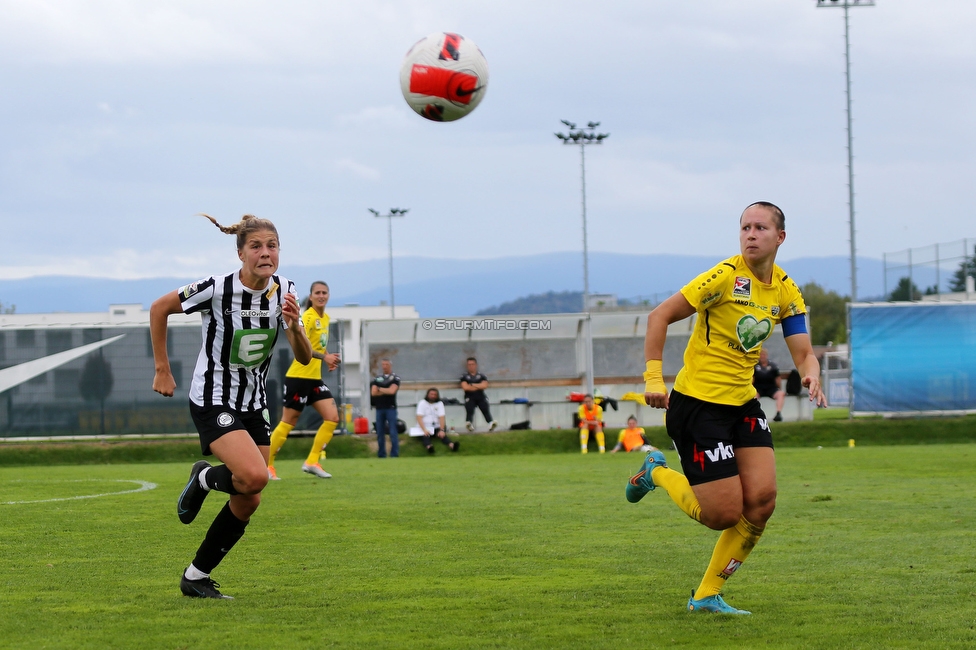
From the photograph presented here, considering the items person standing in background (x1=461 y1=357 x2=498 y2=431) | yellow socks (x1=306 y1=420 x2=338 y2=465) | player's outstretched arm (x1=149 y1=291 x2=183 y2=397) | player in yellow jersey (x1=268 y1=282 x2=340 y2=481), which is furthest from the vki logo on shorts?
person standing in background (x1=461 y1=357 x2=498 y2=431)

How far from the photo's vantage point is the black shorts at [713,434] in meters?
5.91

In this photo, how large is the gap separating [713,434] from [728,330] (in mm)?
594

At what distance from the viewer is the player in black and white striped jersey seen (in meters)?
6.38

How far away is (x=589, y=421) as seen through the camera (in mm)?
23062

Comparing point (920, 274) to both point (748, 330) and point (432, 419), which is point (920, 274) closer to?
point (432, 419)

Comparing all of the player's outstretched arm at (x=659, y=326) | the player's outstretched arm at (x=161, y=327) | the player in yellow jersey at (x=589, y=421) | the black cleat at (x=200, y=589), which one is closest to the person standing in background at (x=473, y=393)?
the player in yellow jersey at (x=589, y=421)

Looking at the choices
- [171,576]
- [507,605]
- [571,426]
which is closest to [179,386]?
[571,426]

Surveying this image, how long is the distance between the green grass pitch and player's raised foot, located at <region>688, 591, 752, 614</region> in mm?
111

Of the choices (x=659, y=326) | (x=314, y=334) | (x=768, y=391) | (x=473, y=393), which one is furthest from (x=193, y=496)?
(x=768, y=391)

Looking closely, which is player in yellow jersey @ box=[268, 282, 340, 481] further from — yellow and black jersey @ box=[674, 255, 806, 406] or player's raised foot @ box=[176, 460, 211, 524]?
yellow and black jersey @ box=[674, 255, 806, 406]

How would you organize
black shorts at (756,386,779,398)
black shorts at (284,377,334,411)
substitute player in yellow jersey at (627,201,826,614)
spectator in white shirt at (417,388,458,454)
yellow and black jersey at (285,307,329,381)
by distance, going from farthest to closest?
black shorts at (756,386,779,398) < spectator in white shirt at (417,388,458,454) < black shorts at (284,377,334,411) < yellow and black jersey at (285,307,329,381) < substitute player in yellow jersey at (627,201,826,614)

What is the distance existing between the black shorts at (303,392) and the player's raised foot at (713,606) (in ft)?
32.3

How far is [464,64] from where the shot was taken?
32.5 ft

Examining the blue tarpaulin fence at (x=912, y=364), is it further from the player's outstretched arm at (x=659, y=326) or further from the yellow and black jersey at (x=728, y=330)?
the player's outstretched arm at (x=659, y=326)
